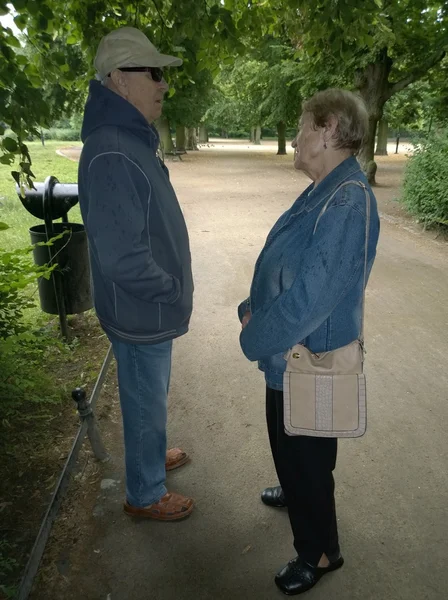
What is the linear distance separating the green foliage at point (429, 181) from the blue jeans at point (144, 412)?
7.39m

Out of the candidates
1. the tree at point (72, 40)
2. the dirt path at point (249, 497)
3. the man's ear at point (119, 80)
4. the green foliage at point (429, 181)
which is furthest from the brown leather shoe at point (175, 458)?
the green foliage at point (429, 181)

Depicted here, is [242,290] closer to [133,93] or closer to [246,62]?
[133,93]

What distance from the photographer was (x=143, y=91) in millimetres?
2086

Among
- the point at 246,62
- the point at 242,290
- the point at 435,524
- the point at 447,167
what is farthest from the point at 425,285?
the point at 246,62

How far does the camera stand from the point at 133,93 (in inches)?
81.7

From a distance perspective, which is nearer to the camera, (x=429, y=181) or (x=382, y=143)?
(x=429, y=181)

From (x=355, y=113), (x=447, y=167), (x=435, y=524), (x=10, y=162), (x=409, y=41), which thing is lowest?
(x=435, y=524)

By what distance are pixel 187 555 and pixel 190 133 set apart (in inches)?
1473

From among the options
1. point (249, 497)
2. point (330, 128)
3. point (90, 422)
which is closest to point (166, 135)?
point (90, 422)

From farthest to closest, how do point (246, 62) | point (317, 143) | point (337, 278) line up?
point (246, 62)
point (317, 143)
point (337, 278)

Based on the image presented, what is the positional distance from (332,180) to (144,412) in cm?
137

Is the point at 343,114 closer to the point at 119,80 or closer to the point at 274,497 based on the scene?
the point at 119,80

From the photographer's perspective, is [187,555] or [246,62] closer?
[187,555]

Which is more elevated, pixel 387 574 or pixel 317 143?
pixel 317 143
